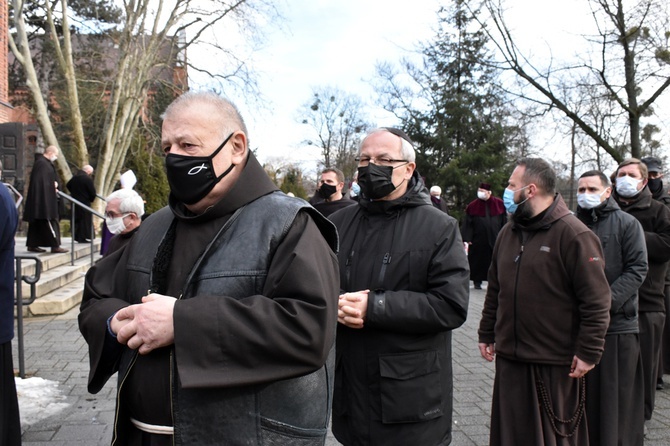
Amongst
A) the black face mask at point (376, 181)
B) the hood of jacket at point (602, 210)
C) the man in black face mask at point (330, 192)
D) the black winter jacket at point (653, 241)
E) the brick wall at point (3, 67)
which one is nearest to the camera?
the black face mask at point (376, 181)

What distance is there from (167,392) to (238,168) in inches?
29.6

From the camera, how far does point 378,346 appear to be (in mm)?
2656

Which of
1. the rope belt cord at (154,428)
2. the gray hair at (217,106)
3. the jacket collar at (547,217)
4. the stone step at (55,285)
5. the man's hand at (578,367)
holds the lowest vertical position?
the stone step at (55,285)

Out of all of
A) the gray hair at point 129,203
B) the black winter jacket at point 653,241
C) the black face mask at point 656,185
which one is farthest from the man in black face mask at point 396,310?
the black face mask at point 656,185

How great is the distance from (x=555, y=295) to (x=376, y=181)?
51.6 inches

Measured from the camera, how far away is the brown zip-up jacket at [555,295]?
3.15 m

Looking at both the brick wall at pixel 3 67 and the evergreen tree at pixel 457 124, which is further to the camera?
the evergreen tree at pixel 457 124

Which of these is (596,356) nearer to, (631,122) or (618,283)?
(618,283)

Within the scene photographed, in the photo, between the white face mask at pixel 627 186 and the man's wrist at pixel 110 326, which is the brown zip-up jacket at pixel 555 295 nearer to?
the white face mask at pixel 627 186

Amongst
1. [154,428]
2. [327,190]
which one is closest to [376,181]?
[154,428]

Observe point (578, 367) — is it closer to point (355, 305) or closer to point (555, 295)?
point (555, 295)

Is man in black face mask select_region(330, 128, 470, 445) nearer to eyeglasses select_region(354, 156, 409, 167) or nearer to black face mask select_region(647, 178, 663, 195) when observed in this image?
eyeglasses select_region(354, 156, 409, 167)

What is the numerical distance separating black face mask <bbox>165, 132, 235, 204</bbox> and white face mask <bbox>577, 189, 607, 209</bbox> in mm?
3044

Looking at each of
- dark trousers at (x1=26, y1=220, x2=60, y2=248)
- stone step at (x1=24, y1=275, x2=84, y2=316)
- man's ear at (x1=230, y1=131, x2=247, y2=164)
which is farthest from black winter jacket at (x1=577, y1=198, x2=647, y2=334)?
dark trousers at (x1=26, y1=220, x2=60, y2=248)
